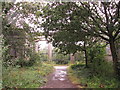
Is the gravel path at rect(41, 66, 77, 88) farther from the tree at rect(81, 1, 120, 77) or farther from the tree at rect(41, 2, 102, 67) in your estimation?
the tree at rect(81, 1, 120, 77)

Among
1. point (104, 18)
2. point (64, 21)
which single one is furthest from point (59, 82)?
point (104, 18)

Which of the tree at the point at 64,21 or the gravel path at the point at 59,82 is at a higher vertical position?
the tree at the point at 64,21

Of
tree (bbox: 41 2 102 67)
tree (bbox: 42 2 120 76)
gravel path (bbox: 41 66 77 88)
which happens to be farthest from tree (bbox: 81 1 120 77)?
gravel path (bbox: 41 66 77 88)

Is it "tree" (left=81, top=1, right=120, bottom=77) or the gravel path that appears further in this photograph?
the gravel path

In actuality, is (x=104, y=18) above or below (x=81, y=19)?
above

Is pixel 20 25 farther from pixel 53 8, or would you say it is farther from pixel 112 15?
pixel 112 15

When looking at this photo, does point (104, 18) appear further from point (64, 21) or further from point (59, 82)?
point (59, 82)

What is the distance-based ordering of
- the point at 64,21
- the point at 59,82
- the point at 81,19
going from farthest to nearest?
1. the point at 59,82
2. the point at 64,21
3. the point at 81,19

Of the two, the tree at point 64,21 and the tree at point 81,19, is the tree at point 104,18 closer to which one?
the tree at point 81,19

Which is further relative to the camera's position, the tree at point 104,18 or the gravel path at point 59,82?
the gravel path at point 59,82

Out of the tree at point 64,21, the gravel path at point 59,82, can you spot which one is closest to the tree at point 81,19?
the tree at point 64,21

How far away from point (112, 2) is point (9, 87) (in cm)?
509

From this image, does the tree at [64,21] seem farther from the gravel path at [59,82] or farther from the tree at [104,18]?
the gravel path at [59,82]

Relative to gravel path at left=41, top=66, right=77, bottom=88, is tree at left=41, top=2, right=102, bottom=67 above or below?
above
